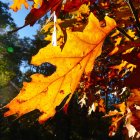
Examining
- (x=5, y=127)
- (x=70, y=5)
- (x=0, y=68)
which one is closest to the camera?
(x=70, y=5)

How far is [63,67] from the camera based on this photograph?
50.5 inches

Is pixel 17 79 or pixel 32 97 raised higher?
pixel 17 79

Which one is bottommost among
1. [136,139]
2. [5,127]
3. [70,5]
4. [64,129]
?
[136,139]

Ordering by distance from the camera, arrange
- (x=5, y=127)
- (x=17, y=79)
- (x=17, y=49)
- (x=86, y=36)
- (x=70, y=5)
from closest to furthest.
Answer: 1. (x=86, y=36)
2. (x=70, y=5)
3. (x=5, y=127)
4. (x=17, y=49)
5. (x=17, y=79)

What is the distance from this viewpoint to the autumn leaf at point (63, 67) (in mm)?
1209

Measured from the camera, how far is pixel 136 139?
1.35 meters

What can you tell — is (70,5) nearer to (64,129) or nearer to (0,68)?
(64,129)

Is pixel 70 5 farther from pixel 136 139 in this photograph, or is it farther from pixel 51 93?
pixel 136 139

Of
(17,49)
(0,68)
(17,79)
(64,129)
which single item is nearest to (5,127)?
(64,129)

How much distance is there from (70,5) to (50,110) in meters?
0.54

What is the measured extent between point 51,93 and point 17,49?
29.8 metres

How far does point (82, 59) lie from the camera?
1252 mm

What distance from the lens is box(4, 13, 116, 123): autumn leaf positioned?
121 centimetres

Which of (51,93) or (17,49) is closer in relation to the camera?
(51,93)
